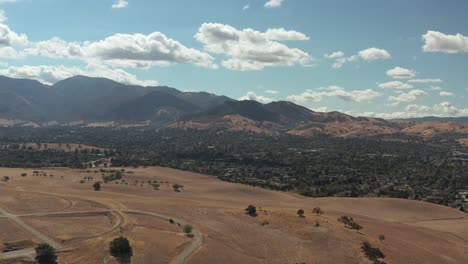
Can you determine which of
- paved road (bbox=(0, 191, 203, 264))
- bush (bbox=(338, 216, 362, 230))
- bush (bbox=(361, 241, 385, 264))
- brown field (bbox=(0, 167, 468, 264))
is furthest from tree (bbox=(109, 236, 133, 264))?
bush (bbox=(338, 216, 362, 230))

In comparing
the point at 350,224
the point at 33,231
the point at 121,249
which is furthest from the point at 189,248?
the point at 350,224

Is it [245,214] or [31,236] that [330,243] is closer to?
[245,214]

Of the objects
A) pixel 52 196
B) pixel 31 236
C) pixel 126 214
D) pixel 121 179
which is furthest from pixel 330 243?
pixel 121 179

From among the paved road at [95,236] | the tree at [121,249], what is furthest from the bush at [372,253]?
the tree at [121,249]

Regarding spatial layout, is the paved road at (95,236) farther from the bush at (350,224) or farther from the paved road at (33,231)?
the bush at (350,224)

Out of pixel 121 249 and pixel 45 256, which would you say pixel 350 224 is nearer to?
pixel 121 249

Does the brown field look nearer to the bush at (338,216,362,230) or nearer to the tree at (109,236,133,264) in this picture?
the tree at (109,236,133,264)
